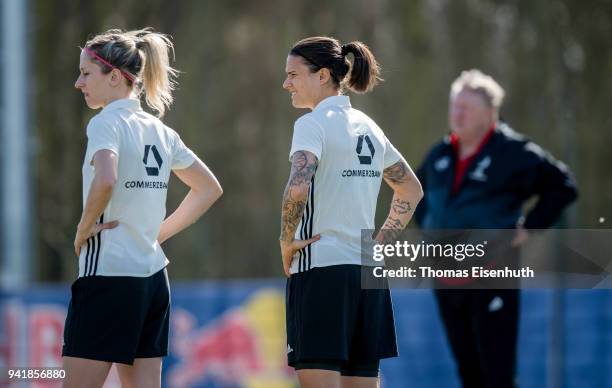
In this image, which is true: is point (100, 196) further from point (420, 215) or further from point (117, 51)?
point (420, 215)

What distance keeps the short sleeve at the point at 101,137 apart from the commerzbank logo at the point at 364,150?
0.92 m

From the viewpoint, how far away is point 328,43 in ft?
13.4

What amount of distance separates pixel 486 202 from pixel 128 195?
2643mm

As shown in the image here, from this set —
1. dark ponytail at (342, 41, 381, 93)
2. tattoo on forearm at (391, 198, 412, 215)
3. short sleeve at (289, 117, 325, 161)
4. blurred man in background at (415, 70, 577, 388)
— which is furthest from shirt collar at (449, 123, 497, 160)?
short sleeve at (289, 117, 325, 161)

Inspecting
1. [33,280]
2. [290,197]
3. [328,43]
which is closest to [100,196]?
[290,197]

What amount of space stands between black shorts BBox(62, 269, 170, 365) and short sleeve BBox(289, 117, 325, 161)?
755 millimetres

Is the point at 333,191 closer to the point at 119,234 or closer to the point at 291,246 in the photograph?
the point at 291,246

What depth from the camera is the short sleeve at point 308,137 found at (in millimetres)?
3842

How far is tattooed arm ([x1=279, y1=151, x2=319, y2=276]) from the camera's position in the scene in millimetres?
3824

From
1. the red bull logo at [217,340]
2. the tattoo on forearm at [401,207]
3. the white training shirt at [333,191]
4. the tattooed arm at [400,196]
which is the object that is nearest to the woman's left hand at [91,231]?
the white training shirt at [333,191]

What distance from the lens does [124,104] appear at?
3.92m

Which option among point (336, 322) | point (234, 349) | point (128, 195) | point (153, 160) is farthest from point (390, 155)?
point (234, 349)

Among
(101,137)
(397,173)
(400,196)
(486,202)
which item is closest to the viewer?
(101,137)

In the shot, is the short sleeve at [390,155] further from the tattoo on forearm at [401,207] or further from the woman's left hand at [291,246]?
the woman's left hand at [291,246]
